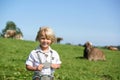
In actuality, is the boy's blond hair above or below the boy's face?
above

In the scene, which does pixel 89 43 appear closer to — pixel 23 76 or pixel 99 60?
pixel 99 60

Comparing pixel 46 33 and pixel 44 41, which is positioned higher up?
pixel 46 33

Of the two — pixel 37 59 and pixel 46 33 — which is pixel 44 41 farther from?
pixel 37 59

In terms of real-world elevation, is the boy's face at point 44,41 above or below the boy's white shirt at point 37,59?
above

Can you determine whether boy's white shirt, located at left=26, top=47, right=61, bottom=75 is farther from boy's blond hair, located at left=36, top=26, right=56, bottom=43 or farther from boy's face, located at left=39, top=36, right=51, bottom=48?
boy's blond hair, located at left=36, top=26, right=56, bottom=43

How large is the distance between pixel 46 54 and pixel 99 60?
1668 cm

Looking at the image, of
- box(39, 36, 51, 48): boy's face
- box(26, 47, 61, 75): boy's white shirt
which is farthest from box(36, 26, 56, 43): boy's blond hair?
box(26, 47, 61, 75): boy's white shirt

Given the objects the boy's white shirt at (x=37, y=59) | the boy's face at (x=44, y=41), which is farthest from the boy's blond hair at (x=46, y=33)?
the boy's white shirt at (x=37, y=59)

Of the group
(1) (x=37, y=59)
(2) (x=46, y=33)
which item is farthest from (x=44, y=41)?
(1) (x=37, y=59)

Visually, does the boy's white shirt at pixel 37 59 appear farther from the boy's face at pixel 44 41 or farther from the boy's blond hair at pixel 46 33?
the boy's blond hair at pixel 46 33

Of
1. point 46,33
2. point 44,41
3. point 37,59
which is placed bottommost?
point 37,59

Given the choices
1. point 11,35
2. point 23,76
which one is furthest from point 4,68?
point 11,35

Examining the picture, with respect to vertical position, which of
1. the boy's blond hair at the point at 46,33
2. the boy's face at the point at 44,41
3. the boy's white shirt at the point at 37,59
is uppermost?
the boy's blond hair at the point at 46,33

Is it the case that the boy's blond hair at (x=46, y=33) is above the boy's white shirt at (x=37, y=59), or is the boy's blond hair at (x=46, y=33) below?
above
